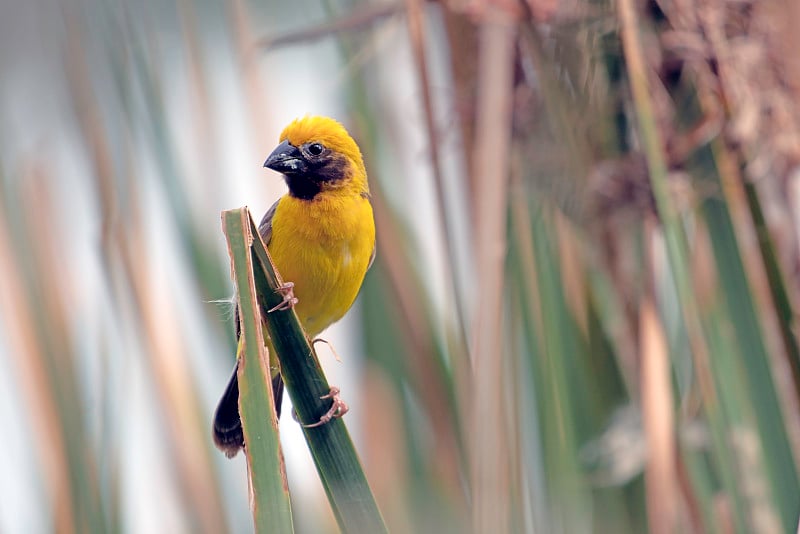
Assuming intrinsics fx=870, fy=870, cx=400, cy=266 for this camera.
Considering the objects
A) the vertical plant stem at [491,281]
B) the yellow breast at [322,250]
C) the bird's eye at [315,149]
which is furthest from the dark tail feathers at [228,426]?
the bird's eye at [315,149]

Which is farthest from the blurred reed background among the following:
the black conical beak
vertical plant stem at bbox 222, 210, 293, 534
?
vertical plant stem at bbox 222, 210, 293, 534

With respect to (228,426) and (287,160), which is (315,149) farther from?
(228,426)

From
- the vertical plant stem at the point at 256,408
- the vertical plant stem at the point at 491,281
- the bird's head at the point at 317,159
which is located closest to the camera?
the vertical plant stem at the point at 256,408

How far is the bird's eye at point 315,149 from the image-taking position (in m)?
2.17

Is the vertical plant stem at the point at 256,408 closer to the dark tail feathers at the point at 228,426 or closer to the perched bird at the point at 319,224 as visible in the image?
the dark tail feathers at the point at 228,426

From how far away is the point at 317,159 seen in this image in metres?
2.17

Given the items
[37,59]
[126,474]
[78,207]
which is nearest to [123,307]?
[126,474]

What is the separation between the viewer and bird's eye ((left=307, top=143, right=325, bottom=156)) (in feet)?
7.14

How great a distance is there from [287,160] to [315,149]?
0.11 m

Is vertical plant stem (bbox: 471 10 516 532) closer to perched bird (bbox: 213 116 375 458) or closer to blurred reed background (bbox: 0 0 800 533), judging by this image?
blurred reed background (bbox: 0 0 800 533)

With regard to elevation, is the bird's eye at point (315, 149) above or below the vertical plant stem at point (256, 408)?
above

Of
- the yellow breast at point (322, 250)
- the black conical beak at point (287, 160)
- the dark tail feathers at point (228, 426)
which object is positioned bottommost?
the dark tail feathers at point (228, 426)

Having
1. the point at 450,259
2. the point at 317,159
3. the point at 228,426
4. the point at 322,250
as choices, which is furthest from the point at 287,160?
the point at 450,259

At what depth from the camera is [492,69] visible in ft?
5.10
